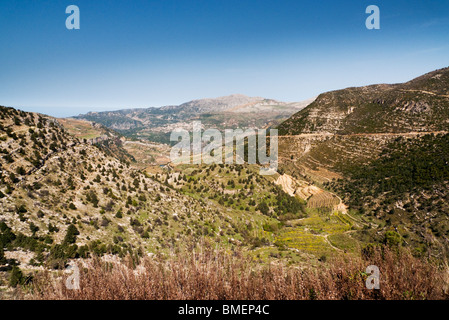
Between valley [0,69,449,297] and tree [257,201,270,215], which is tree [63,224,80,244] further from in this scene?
tree [257,201,270,215]

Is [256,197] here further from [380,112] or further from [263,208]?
[380,112]

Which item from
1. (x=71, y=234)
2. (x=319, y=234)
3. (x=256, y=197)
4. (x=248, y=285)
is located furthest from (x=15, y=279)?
(x=256, y=197)

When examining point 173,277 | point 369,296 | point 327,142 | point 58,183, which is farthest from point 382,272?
point 327,142

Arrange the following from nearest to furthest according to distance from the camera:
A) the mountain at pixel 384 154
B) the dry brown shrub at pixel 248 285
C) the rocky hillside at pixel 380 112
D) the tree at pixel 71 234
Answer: the dry brown shrub at pixel 248 285
the tree at pixel 71 234
the mountain at pixel 384 154
the rocky hillside at pixel 380 112

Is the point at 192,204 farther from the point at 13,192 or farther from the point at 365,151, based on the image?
the point at 365,151

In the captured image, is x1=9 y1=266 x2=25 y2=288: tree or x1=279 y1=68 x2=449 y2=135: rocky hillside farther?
x1=279 y1=68 x2=449 y2=135: rocky hillside

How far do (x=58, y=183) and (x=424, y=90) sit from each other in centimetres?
17934

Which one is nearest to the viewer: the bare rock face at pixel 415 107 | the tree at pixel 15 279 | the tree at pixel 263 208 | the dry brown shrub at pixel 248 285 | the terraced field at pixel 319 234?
the dry brown shrub at pixel 248 285

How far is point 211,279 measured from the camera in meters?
6.31

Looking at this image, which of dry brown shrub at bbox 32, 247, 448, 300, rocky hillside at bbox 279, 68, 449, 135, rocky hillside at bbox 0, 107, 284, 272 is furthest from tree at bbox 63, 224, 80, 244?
rocky hillside at bbox 279, 68, 449, 135

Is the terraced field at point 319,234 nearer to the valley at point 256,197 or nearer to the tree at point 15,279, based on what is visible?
the valley at point 256,197

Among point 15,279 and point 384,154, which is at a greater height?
point 384,154

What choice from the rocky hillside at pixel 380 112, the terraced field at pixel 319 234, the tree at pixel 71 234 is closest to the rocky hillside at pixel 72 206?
the tree at pixel 71 234

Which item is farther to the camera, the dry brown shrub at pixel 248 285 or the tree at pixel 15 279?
the tree at pixel 15 279
